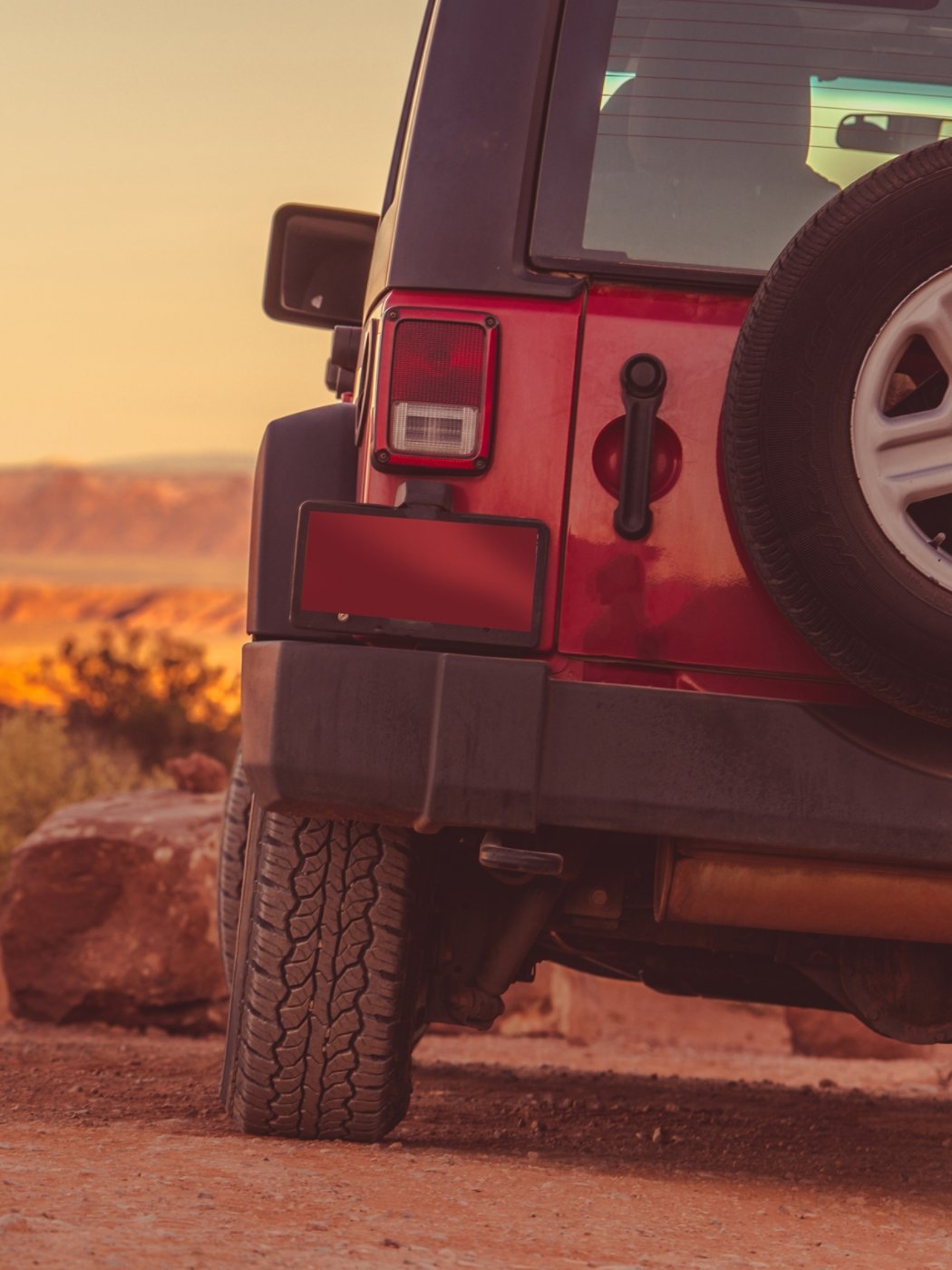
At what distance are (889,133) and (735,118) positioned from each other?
0.30 meters

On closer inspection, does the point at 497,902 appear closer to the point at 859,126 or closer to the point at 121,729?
the point at 859,126

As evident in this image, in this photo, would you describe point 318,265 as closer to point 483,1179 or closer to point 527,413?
point 527,413

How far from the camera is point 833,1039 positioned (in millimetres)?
7160

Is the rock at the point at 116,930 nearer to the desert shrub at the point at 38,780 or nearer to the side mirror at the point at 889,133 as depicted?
the side mirror at the point at 889,133

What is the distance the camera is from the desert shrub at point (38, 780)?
11.8 meters

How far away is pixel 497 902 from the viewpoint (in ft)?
11.1

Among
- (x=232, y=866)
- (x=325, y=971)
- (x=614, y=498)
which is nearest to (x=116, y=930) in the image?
(x=232, y=866)

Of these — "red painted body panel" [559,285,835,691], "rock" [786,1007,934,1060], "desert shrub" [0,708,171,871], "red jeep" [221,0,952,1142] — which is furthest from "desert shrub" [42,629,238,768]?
"red painted body panel" [559,285,835,691]

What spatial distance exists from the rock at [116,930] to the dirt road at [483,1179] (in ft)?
4.82

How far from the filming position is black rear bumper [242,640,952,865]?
269cm

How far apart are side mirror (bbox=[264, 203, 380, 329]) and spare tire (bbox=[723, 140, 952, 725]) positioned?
1645mm

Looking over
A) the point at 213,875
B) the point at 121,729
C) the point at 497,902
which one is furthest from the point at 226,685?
the point at 497,902

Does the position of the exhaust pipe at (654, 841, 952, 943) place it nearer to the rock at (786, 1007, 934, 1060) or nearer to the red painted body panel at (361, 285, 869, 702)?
the red painted body panel at (361, 285, 869, 702)

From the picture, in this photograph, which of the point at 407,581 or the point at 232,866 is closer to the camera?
the point at 407,581
